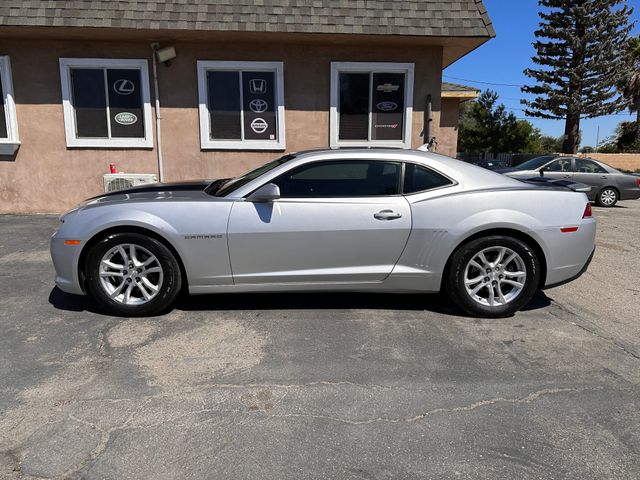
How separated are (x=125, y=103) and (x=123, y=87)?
31 cm

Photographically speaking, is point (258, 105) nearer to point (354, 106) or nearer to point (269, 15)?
point (269, 15)

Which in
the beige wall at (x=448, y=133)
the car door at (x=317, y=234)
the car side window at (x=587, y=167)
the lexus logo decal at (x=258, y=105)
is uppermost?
the lexus logo decal at (x=258, y=105)

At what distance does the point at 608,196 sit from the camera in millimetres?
13648

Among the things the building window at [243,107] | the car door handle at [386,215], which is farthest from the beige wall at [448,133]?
the car door handle at [386,215]

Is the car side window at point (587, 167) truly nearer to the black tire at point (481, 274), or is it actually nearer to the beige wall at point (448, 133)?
the beige wall at point (448, 133)

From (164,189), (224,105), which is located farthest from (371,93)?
(164,189)

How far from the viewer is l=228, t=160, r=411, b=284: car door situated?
4.02m

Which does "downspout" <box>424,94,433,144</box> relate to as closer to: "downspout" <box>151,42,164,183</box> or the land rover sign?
"downspout" <box>151,42,164,183</box>

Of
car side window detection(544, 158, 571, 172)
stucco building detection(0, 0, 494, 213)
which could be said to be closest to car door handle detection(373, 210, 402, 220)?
stucco building detection(0, 0, 494, 213)

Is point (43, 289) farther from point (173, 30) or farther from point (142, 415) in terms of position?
point (173, 30)

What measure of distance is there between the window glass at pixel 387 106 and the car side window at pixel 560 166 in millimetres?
6100

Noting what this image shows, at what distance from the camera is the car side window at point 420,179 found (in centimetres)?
420

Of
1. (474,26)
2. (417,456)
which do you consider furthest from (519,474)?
(474,26)

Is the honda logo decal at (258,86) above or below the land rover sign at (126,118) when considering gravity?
above
